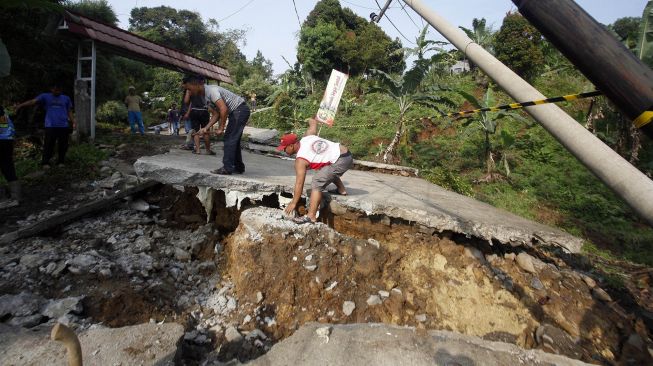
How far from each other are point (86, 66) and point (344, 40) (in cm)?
1663

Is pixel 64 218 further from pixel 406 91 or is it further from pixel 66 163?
pixel 406 91

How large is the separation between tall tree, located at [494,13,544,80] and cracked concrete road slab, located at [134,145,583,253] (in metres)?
12.5

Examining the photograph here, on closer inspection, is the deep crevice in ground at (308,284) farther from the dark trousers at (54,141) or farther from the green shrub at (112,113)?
the green shrub at (112,113)

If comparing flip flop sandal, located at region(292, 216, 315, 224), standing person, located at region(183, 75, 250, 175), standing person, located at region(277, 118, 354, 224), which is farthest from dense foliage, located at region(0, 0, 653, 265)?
flip flop sandal, located at region(292, 216, 315, 224)

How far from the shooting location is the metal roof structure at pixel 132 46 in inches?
289

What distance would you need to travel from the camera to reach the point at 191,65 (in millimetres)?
10422

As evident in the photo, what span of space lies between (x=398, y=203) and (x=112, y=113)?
13.7m

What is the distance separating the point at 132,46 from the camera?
8445mm

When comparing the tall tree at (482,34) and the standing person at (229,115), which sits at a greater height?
the tall tree at (482,34)

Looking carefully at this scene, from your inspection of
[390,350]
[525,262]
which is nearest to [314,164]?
[390,350]

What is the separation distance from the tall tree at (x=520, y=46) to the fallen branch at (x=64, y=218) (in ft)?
50.6

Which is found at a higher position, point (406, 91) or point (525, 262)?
point (406, 91)

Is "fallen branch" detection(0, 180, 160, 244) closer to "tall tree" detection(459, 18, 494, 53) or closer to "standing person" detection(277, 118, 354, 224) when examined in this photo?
"standing person" detection(277, 118, 354, 224)

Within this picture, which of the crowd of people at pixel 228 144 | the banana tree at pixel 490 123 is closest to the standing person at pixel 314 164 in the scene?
the crowd of people at pixel 228 144
